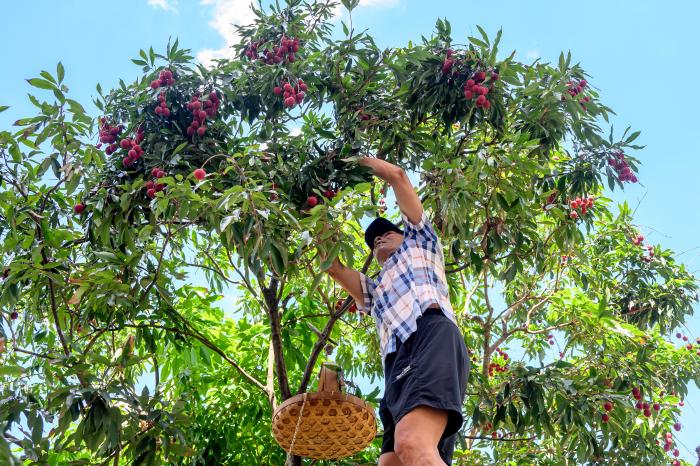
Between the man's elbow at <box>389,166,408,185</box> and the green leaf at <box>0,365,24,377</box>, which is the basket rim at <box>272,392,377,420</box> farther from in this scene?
the green leaf at <box>0,365,24,377</box>

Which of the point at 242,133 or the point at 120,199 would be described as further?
the point at 242,133

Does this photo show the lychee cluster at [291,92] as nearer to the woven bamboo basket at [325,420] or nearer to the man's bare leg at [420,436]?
the woven bamboo basket at [325,420]

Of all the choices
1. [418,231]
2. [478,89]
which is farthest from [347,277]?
[478,89]

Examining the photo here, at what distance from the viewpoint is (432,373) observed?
2490 millimetres

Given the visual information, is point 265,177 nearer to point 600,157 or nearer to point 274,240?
point 274,240

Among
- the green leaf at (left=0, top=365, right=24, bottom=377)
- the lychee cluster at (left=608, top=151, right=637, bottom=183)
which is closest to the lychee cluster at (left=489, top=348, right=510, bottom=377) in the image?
the lychee cluster at (left=608, top=151, right=637, bottom=183)

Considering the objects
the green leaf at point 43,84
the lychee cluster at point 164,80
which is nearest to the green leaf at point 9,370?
the green leaf at point 43,84

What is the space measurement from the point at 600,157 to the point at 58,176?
94.8 inches

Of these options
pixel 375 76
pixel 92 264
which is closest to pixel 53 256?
pixel 92 264

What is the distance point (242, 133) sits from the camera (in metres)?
4.03

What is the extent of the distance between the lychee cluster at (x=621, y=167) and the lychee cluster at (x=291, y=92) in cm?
145

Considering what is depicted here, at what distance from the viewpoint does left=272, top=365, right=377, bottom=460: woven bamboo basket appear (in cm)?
307

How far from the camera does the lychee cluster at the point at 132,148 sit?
351 centimetres

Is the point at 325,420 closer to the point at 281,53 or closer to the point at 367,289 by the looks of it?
the point at 367,289
